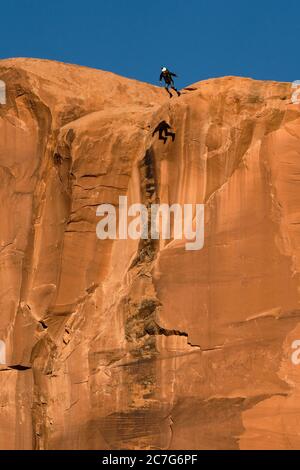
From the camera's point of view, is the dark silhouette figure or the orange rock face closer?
the orange rock face

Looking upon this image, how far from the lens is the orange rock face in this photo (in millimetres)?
40375

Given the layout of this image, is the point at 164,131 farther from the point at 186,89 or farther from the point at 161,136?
the point at 186,89

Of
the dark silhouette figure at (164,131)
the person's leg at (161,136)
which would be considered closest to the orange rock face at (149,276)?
the dark silhouette figure at (164,131)

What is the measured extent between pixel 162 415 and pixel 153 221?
520 cm

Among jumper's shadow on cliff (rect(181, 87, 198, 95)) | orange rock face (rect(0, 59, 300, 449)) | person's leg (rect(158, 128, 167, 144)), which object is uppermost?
jumper's shadow on cliff (rect(181, 87, 198, 95))

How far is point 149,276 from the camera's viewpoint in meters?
42.0

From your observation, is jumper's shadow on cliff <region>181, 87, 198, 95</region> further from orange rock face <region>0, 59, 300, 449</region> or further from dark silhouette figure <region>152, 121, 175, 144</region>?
dark silhouette figure <region>152, 121, 175, 144</region>

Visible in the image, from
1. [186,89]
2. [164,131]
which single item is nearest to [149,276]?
[164,131]

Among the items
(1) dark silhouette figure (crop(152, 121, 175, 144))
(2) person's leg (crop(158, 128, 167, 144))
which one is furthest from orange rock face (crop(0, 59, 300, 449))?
(2) person's leg (crop(158, 128, 167, 144))

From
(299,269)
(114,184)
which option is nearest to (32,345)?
(114,184)

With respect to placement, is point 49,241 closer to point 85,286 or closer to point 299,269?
point 85,286

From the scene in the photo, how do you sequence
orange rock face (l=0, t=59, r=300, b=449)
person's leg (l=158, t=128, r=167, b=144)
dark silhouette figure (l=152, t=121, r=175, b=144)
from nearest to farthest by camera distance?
orange rock face (l=0, t=59, r=300, b=449), dark silhouette figure (l=152, t=121, r=175, b=144), person's leg (l=158, t=128, r=167, b=144)

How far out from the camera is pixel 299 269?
4034cm
